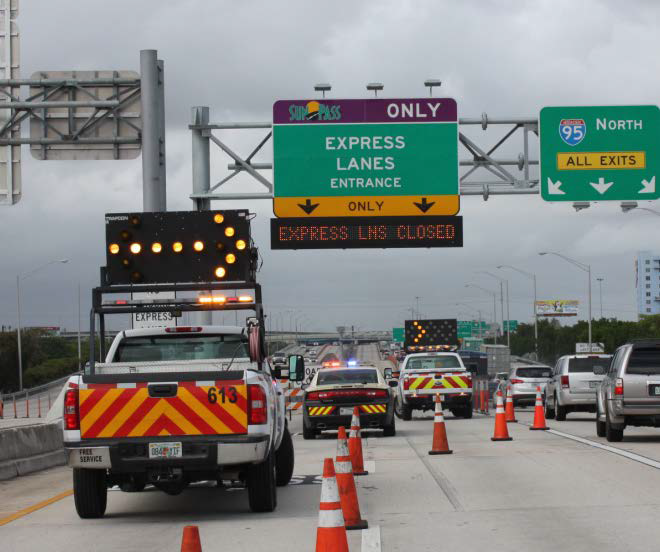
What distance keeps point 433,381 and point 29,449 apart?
16307 millimetres

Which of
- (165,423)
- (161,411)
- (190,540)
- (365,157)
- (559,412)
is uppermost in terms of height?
(365,157)

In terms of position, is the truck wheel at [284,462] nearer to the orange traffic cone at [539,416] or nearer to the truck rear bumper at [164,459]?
the truck rear bumper at [164,459]

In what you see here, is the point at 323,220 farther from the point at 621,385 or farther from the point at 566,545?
the point at 566,545

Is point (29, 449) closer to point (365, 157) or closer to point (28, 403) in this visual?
point (365, 157)

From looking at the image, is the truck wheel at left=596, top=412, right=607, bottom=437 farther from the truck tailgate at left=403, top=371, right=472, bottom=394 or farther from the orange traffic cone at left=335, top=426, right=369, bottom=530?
the orange traffic cone at left=335, top=426, right=369, bottom=530

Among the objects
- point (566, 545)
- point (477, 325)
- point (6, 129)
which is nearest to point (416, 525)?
point (566, 545)

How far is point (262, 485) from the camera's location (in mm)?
12445

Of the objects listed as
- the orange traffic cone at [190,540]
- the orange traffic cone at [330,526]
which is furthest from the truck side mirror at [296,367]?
the orange traffic cone at [190,540]

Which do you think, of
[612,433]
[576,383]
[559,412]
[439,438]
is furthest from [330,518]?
[559,412]

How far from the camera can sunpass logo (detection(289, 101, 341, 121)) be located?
1190 inches

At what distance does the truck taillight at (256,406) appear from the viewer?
1193cm

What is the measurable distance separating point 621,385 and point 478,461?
446 centimetres

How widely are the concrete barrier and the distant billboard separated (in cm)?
17193

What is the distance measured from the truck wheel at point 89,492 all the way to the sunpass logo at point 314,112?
18666mm
